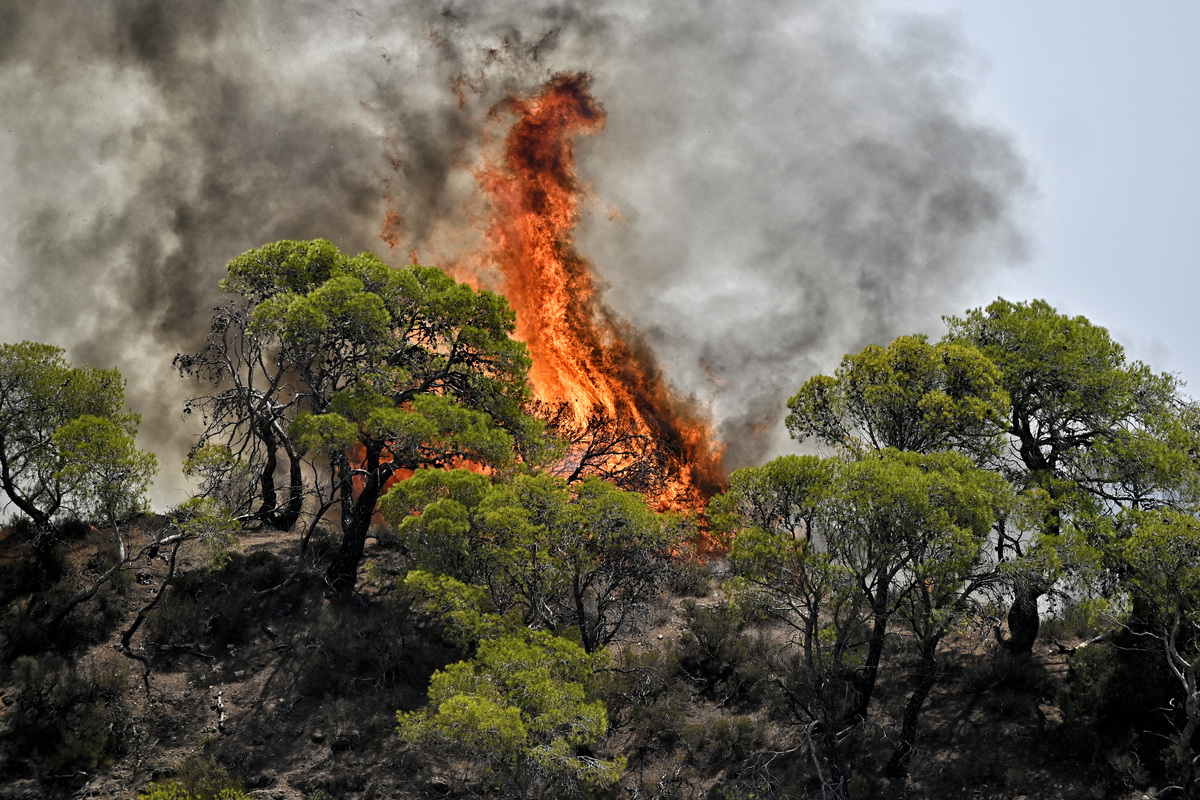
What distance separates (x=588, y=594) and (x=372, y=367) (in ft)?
37.5

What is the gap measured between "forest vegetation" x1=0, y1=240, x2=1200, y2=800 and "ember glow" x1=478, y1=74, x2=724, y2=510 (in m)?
14.4

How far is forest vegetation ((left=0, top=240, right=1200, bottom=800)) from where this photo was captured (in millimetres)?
21547

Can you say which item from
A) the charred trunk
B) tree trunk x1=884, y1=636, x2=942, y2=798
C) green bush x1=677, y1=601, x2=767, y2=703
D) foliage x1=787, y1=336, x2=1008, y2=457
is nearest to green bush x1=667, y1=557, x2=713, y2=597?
green bush x1=677, y1=601, x2=767, y2=703

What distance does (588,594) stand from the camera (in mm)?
27875

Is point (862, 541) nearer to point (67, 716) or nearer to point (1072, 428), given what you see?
point (1072, 428)

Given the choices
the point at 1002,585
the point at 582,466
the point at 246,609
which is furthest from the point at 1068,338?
the point at 246,609

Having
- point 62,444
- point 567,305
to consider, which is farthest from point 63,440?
point 567,305

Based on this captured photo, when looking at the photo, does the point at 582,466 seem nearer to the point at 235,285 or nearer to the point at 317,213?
the point at 235,285

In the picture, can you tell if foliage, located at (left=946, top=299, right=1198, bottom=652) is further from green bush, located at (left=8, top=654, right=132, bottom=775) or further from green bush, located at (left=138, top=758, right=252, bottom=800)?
green bush, located at (left=8, top=654, right=132, bottom=775)

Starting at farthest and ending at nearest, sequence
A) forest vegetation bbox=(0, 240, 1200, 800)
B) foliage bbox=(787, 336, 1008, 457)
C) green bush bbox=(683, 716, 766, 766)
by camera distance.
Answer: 1. green bush bbox=(683, 716, 766, 766)
2. foliage bbox=(787, 336, 1008, 457)
3. forest vegetation bbox=(0, 240, 1200, 800)

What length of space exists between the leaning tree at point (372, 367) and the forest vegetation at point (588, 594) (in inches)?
6.2

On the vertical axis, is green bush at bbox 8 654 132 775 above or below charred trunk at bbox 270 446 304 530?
below

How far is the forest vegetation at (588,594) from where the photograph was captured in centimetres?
2155

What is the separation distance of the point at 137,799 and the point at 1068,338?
32.6 m
